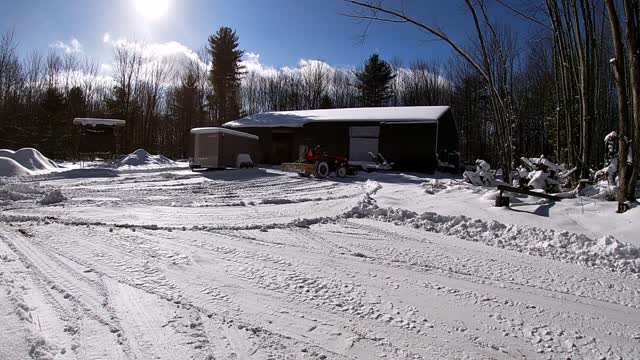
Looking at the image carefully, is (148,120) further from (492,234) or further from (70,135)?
→ (492,234)

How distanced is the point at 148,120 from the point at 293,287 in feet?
125

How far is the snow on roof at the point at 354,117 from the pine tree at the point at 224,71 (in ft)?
40.8

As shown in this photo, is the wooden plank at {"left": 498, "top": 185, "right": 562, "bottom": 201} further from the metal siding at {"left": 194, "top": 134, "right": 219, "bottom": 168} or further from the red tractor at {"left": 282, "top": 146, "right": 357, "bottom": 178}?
the metal siding at {"left": 194, "top": 134, "right": 219, "bottom": 168}

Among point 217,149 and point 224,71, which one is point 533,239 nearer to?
point 217,149

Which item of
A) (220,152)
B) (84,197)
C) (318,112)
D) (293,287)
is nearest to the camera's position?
(293,287)

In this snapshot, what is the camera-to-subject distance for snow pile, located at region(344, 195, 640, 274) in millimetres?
4882

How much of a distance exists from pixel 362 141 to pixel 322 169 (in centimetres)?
711

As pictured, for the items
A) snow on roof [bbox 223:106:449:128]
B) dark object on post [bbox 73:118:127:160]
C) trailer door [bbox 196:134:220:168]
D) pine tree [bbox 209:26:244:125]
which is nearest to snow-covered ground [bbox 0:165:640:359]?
trailer door [bbox 196:134:220:168]

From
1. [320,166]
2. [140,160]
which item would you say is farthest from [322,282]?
[140,160]

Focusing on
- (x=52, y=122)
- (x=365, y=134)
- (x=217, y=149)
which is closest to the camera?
(x=217, y=149)

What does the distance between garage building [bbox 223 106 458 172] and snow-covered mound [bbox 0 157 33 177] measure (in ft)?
40.5

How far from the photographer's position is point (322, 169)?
15.7 meters

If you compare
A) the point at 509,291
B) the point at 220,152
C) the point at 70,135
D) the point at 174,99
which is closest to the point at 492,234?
the point at 509,291

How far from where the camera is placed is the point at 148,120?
3697cm
